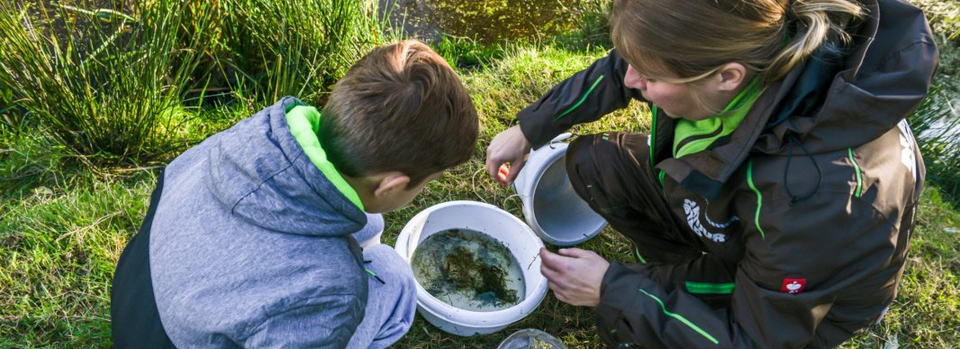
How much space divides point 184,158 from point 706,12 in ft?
3.93

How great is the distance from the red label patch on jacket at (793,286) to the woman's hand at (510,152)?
0.84 metres

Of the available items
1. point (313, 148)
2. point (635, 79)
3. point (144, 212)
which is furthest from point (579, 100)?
point (144, 212)

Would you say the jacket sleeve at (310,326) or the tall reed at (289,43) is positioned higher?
the jacket sleeve at (310,326)

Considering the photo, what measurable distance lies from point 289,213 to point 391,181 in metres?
0.23

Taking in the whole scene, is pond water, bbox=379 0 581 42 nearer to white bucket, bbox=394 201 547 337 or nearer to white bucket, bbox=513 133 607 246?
white bucket, bbox=513 133 607 246

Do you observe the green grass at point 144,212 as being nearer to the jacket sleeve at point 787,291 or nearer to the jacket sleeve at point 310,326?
the jacket sleeve at point 787,291

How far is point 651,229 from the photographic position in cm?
216

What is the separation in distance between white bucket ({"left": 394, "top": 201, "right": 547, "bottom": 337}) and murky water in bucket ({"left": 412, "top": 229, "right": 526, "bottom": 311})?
3 cm

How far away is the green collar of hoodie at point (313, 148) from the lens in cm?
133

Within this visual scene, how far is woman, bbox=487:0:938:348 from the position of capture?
1.34m


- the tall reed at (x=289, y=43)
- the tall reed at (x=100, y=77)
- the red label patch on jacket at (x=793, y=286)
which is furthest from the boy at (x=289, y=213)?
the tall reed at (x=289, y=43)

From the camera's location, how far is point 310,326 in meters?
1.37

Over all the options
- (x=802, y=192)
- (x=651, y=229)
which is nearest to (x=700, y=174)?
(x=802, y=192)

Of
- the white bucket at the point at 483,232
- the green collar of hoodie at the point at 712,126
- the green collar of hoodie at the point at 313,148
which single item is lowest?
the white bucket at the point at 483,232
